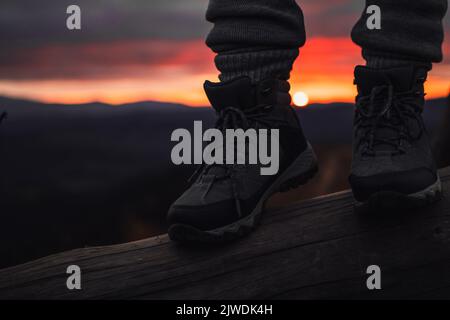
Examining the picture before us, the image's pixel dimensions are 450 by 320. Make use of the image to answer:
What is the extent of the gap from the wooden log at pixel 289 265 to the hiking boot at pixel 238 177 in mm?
90

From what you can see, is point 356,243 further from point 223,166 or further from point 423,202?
point 223,166

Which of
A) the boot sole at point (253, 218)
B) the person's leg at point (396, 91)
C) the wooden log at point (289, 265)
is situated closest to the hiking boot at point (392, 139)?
the person's leg at point (396, 91)

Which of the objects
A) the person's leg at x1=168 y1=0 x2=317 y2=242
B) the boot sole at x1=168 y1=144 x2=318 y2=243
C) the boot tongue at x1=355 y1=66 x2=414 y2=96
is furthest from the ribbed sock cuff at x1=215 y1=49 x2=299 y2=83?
the boot sole at x1=168 y1=144 x2=318 y2=243

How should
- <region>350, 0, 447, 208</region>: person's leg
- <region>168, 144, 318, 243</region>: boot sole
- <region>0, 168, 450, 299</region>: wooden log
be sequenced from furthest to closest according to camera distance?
<region>350, 0, 447, 208</region>: person's leg < <region>168, 144, 318, 243</region>: boot sole < <region>0, 168, 450, 299</region>: wooden log

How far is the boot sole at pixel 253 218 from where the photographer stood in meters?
2.19

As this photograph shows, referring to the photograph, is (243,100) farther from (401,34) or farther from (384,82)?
(401,34)

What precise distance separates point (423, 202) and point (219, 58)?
100 centimetres

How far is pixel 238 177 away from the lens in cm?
233

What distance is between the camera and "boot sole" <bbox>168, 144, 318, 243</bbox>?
2.19 metres

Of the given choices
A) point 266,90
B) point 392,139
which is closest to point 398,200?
point 392,139

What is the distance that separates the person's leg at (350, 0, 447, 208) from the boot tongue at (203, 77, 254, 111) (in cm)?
47

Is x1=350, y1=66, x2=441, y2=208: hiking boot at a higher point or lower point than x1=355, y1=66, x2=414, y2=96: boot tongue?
lower

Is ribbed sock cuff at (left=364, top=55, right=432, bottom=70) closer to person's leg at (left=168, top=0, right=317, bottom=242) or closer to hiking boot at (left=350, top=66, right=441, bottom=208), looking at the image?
hiking boot at (left=350, top=66, right=441, bottom=208)

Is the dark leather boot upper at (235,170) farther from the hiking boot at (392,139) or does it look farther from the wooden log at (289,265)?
the hiking boot at (392,139)
